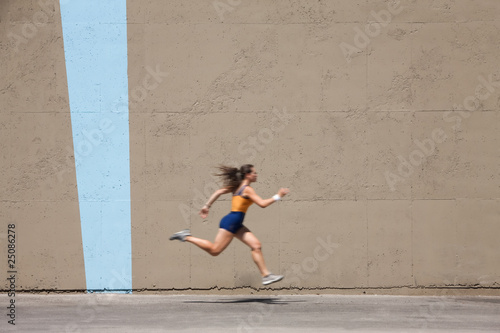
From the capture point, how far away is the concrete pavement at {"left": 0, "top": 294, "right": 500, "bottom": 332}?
7.86 m

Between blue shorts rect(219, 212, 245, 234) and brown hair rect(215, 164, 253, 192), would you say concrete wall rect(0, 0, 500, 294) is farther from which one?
blue shorts rect(219, 212, 245, 234)

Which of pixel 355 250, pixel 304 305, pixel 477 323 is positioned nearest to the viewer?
pixel 477 323

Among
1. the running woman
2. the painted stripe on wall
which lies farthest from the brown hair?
the painted stripe on wall

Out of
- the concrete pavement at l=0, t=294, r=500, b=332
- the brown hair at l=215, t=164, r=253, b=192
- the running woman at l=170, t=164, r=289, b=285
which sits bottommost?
the concrete pavement at l=0, t=294, r=500, b=332

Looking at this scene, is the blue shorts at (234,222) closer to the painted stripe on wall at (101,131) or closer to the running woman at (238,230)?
the running woman at (238,230)

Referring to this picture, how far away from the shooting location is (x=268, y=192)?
36.1ft

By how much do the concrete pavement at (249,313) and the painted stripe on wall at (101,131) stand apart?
67cm

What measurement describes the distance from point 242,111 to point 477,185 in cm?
391

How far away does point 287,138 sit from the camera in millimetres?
11016

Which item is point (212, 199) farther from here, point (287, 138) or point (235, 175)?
point (287, 138)

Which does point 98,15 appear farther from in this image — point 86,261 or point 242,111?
point 86,261

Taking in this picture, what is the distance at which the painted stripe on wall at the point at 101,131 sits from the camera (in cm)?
1098

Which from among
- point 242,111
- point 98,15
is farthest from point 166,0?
Answer: point 242,111

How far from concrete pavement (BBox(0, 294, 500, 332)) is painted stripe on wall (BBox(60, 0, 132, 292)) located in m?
0.67
